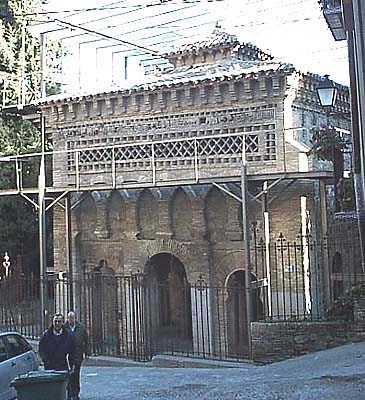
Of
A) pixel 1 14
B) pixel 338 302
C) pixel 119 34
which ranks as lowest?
pixel 338 302

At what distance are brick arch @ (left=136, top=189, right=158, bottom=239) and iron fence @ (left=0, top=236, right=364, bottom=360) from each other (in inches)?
44.8

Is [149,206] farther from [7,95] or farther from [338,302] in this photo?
[7,95]

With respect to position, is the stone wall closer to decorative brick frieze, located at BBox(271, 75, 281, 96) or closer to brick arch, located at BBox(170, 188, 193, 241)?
brick arch, located at BBox(170, 188, 193, 241)

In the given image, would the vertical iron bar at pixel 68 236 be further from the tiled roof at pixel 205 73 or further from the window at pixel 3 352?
the window at pixel 3 352

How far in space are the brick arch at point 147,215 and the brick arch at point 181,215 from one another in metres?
0.52

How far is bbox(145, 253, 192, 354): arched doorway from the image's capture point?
1830cm

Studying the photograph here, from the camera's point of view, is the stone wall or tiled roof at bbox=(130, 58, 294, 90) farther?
tiled roof at bbox=(130, 58, 294, 90)

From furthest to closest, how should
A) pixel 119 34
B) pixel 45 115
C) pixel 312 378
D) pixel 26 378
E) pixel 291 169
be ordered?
1. pixel 119 34
2. pixel 45 115
3. pixel 291 169
4. pixel 312 378
5. pixel 26 378

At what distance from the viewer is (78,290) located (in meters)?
19.6

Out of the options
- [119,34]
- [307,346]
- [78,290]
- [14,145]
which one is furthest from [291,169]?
[14,145]

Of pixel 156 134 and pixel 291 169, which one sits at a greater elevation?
pixel 156 134

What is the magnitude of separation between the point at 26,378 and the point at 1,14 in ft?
72.5

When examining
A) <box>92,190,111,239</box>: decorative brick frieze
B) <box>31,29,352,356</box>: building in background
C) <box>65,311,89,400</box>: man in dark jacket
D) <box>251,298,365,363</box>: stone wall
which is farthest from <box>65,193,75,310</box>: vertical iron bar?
<box>65,311,89,400</box>: man in dark jacket

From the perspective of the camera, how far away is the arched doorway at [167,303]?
1830cm
